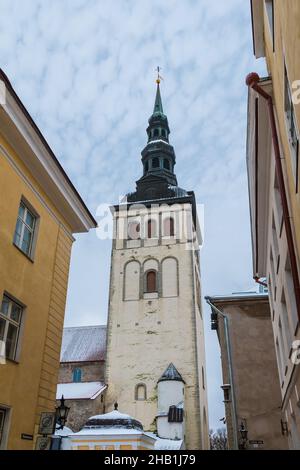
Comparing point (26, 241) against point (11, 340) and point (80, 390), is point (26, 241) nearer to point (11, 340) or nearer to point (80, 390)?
point (11, 340)

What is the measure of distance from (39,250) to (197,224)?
30473 mm

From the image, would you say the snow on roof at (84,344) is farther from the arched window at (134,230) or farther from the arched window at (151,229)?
the arched window at (151,229)

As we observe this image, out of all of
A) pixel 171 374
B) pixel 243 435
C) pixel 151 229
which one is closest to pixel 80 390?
pixel 171 374

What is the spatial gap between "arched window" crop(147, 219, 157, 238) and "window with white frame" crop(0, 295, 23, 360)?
27391mm

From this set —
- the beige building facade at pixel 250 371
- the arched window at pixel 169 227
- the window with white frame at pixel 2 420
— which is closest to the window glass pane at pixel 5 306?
the window with white frame at pixel 2 420

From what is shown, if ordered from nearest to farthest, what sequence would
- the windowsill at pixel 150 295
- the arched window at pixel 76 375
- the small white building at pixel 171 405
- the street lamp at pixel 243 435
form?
1. the street lamp at pixel 243 435
2. the small white building at pixel 171 405
3. the windowsill at pixel 150 295
4. the arched window at pixel 76 375

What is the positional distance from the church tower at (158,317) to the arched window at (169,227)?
83mm

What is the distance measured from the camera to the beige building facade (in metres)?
16.5

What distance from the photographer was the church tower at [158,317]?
2844 cm

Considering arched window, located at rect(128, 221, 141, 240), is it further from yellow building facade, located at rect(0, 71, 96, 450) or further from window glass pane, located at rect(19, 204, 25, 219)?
window glass pane, located at rect(19, 204, 25, 219)

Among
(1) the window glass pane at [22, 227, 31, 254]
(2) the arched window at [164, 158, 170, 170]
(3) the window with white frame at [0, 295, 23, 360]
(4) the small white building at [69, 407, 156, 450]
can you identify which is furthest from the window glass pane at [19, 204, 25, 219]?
(2) the arched window at [164, 158, 170, 170]

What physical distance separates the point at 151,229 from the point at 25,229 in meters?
27.2
